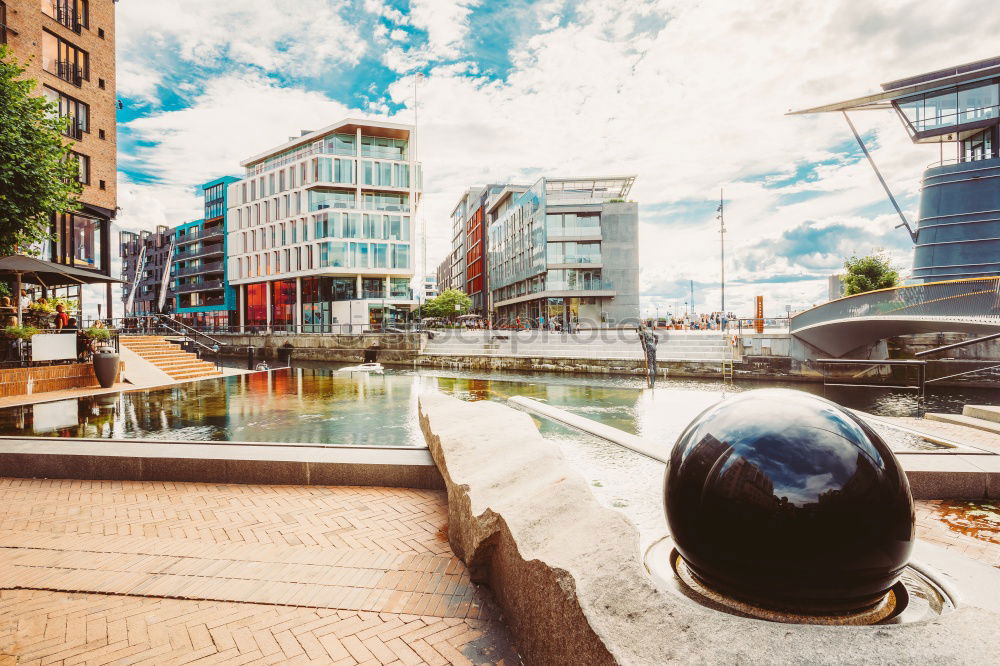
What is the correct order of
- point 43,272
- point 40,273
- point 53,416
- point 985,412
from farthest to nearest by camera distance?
point 40,273 → point 43,272 → point 53,416 → point 985,412

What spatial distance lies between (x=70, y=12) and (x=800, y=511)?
3567 centimetres

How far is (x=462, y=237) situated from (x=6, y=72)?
105352mm

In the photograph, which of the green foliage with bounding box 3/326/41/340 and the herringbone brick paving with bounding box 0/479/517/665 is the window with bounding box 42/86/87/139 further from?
the herringbone brick paving with bounding box 0/479/517/665

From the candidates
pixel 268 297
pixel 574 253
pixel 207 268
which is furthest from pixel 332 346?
pixel 207 268

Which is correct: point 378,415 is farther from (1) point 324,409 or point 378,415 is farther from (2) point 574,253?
(2) point 574,253

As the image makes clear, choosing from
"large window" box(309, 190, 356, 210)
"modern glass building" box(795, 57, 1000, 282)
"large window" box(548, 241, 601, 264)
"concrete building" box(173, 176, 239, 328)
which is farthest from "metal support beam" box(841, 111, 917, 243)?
"concrete building" box(173, 176, 239, 328)

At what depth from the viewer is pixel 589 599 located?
2.25 meters

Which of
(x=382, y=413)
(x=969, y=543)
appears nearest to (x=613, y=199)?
(x=382, y=413)

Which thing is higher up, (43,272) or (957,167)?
(957,167)

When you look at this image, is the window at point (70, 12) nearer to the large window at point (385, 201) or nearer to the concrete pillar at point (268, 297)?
the large window at point (385, 201)

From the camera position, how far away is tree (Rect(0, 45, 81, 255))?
12531 millimetres

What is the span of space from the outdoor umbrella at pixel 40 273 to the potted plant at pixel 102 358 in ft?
5.80

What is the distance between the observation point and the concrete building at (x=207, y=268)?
7988 cm

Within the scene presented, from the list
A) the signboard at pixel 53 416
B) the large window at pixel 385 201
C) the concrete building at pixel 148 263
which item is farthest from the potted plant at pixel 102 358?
the concrete building at pixel 148 263
